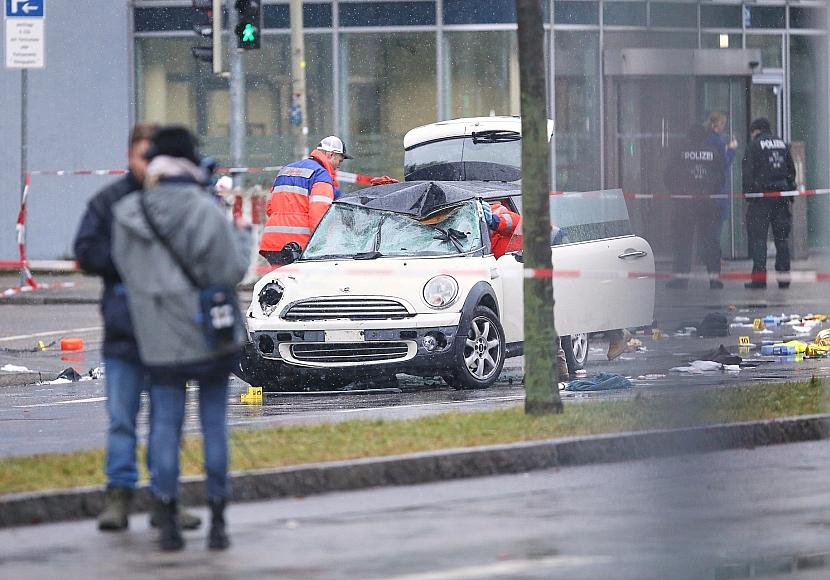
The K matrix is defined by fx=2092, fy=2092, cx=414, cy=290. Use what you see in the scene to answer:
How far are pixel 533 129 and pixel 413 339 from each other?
3.34 m

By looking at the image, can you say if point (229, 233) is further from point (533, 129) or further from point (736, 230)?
point (736, 230)

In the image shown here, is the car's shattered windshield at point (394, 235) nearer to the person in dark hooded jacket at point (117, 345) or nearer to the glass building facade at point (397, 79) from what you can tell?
the person in dark hooded jacket at point (117, 345)

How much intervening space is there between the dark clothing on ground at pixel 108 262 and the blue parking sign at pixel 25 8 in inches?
595

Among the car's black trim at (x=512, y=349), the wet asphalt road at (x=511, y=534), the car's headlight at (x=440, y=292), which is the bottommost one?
the wet asphalt road at (x=511, y=534)

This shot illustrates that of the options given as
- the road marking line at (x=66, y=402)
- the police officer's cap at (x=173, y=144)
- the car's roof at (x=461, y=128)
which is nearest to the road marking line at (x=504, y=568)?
the police officer's cap at (x=173, y=144)

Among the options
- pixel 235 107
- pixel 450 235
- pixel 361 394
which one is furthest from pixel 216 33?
pixel 361 394

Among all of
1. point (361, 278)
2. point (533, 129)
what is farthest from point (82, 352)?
point (533, 129)

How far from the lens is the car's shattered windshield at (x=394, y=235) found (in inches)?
606

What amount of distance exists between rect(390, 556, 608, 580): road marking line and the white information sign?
16552 millimetres

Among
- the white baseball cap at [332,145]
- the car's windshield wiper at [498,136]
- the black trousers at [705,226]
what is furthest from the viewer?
the black trousers at [705,226]

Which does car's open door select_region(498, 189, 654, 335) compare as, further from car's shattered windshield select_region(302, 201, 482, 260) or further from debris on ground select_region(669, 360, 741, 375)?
debris on ground select_region(669, 360, 741, 375)

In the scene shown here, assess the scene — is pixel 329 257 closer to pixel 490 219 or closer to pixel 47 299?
pixel 490 219

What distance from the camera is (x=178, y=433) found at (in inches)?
326

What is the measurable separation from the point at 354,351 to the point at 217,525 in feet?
22.1
